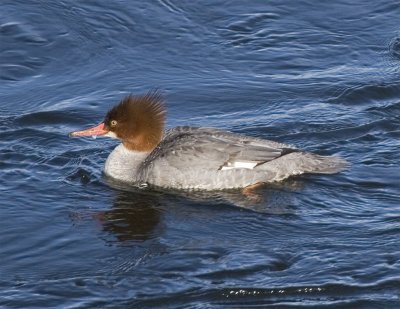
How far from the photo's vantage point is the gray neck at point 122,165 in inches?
464

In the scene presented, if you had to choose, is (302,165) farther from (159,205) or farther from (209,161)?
(159,205)

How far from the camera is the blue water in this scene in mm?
9281

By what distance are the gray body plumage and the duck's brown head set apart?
0.35m

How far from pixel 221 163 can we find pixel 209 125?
52.9 inches

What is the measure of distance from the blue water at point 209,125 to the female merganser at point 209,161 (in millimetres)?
195

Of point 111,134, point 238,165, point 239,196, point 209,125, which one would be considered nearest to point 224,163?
point 238,165

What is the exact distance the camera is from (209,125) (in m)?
12.9

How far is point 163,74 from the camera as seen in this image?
14242 mm

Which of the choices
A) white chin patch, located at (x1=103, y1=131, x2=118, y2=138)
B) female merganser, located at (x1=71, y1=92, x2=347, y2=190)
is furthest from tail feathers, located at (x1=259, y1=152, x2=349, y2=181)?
white chin patch, located at (x1=103, y1=131, x2=118, y2=138)

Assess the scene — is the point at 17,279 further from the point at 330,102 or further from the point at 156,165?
the point at 330,102

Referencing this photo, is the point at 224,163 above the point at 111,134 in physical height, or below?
below

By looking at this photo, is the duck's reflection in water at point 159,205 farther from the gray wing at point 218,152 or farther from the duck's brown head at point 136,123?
the duck's brown head at point 136,123

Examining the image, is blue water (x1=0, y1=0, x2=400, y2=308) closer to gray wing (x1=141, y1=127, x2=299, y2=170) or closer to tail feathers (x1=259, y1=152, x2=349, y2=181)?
tail feathers (x1=259, y1=152, x2=349, y2=181)

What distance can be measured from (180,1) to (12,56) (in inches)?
111
